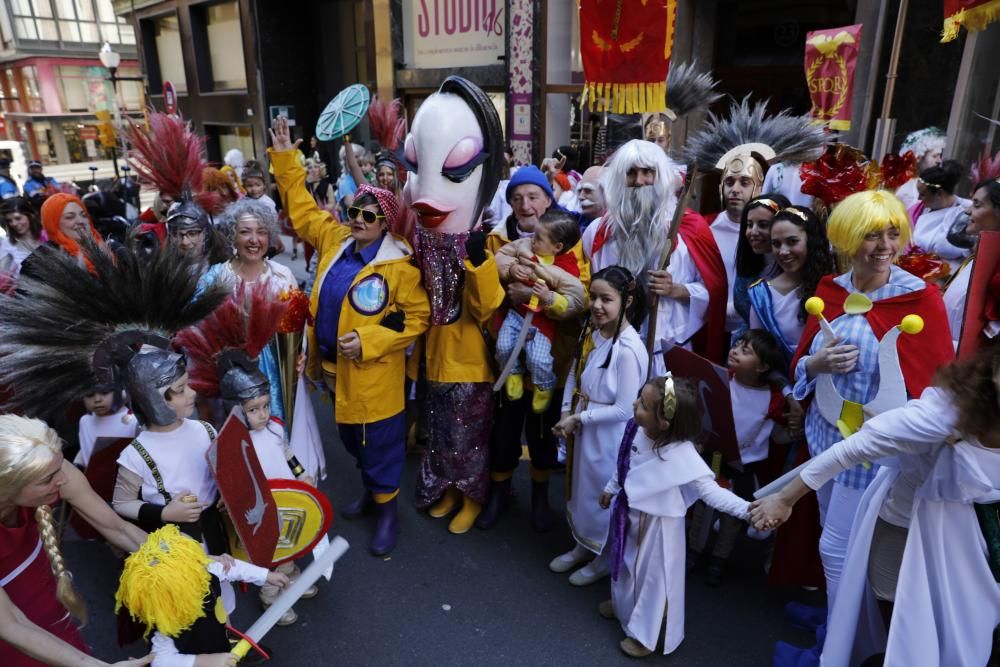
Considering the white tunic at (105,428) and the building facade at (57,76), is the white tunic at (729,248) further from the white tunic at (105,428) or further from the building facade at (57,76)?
the building facade at (57,76)

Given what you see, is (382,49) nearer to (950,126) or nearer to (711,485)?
(950,126)

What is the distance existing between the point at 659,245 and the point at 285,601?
2.57m

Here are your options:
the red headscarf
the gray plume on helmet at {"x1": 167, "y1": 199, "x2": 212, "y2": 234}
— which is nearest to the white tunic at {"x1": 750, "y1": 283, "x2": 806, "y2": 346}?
the gray plume on helmet at {"x1": 167, "y1": 199, "x2": 212, "y2": 234}

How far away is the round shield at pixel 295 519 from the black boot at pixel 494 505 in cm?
123

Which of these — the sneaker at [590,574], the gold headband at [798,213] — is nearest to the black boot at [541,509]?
the sneaker at [590,574]

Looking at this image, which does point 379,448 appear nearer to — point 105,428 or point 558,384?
point 558,384

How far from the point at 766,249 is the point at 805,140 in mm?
1540

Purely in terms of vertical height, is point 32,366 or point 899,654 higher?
point 32,366

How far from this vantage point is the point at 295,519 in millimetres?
2584

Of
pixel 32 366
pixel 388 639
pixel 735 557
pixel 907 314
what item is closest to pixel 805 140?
pixel 907 314

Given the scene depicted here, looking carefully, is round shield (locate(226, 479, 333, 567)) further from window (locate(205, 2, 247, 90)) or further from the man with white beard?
window (locate(205, 2, 247, 90))

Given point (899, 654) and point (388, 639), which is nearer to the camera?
point (899, 654)

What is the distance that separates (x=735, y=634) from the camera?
9.33ft

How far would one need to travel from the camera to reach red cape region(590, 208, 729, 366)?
3.52 m
